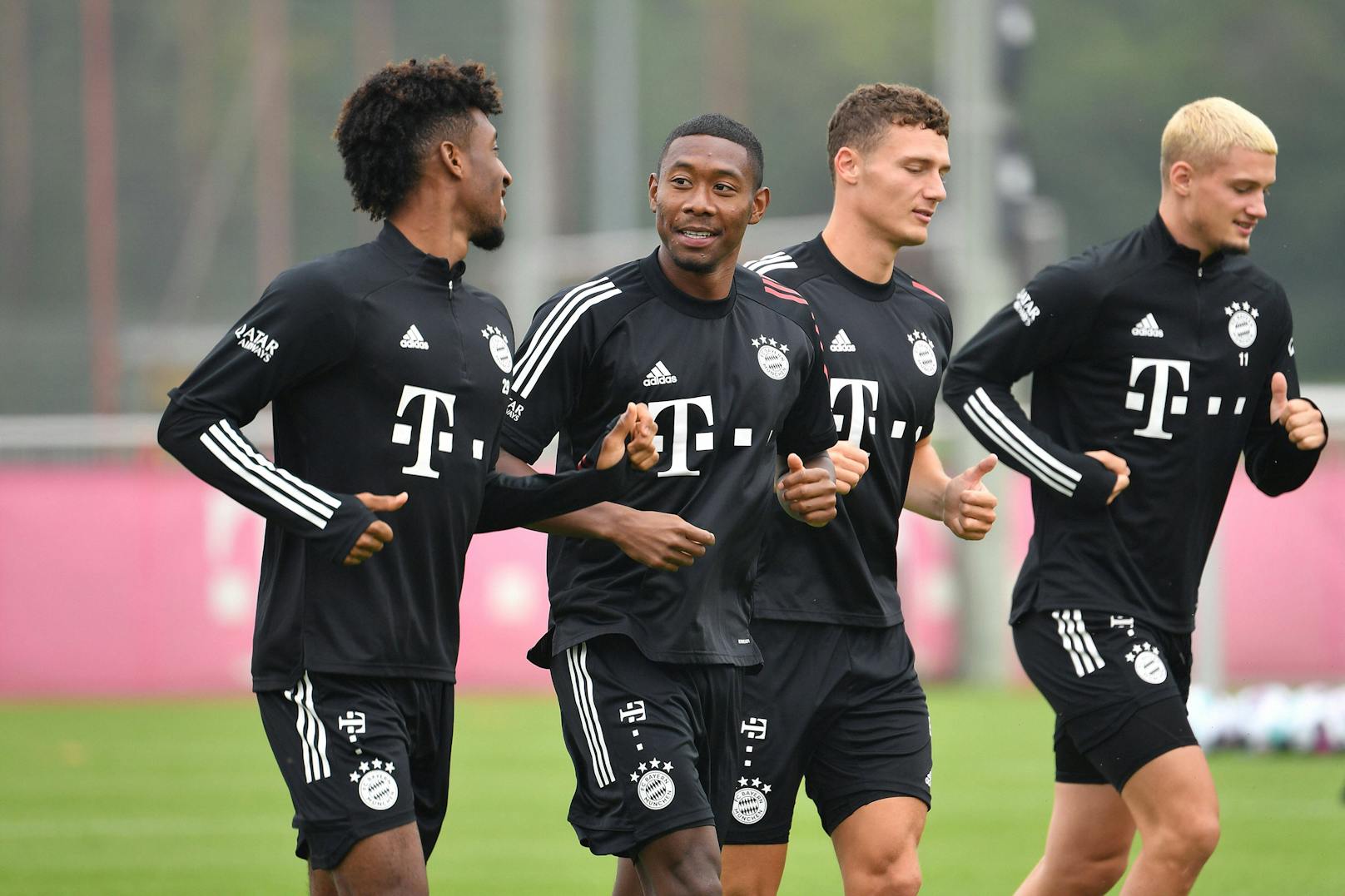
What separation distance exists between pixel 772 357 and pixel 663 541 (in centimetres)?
76

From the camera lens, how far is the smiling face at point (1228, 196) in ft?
21.4

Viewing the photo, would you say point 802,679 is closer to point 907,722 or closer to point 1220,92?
point 907,722

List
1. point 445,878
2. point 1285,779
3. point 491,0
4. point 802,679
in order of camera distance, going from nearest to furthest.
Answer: point 802,679 < point 445,878 < point 1285,779 < point 491,0

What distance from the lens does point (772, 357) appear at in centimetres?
573

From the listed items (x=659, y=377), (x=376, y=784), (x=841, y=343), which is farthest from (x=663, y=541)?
(x=841, y=343)

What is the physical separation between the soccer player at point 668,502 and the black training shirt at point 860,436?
45 centimetres

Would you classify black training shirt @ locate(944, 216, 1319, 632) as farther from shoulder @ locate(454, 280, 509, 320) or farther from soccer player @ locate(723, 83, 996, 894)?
shoulder @ locate(454, 280, 509, 320)

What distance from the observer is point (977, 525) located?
6.19m

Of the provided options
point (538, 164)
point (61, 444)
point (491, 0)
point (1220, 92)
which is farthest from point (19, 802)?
point (1220, 92)

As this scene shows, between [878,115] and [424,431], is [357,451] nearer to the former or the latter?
[424,431]

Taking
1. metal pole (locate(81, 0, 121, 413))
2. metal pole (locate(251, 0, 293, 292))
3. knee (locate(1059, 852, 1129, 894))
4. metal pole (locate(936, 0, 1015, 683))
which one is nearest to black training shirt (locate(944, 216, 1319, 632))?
knee (locate(1059, 852, 1129, 894))

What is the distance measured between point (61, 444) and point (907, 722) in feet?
54.6

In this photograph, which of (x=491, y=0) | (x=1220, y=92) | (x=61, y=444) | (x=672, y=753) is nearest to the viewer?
(x=672, y=753)

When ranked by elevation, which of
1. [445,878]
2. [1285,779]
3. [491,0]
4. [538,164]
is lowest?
[1285,779]
